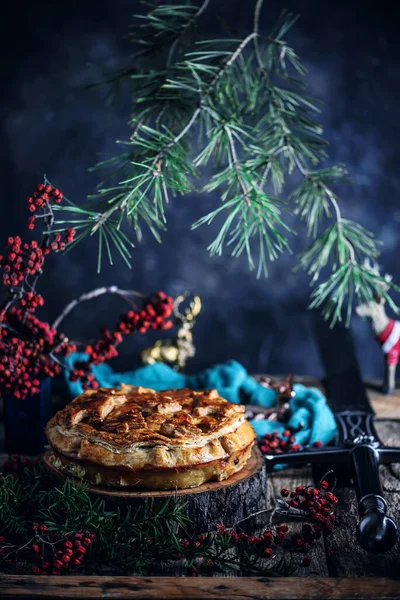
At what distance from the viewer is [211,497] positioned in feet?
4.62

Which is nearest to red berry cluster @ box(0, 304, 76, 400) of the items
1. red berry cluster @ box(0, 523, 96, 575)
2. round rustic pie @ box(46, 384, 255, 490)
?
round rustic pie @ box(46, 384, 255, 490)

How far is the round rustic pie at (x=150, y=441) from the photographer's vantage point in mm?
1383

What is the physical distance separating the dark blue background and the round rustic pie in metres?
1.16

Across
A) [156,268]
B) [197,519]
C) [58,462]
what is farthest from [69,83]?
[197,519]

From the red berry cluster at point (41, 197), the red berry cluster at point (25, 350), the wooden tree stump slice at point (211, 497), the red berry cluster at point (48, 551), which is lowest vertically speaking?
the red berry cluster at point (48, 551)

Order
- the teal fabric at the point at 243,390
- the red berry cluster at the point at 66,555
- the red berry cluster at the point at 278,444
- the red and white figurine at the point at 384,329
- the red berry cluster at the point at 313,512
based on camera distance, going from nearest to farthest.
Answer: the red berry cluster at the point at 66,555 < the red berry cluster at the point at 313,512 < the red berry cluster at the point at 278,444 < the teal fabric at the point at 243,390 < the red and white figurine at the point at 384,329

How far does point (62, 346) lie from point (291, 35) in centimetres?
143

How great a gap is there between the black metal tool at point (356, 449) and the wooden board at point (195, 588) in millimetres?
106

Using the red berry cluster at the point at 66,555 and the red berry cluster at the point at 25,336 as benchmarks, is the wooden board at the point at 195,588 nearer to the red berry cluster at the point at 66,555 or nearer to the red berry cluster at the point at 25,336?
the red berry cluster at the point at 66,555

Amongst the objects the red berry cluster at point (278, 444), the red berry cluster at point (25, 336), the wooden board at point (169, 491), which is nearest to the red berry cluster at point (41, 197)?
the red berry cluster at point (25, 336)

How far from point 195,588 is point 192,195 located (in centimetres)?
164

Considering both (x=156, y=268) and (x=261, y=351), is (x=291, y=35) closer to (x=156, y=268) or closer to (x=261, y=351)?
(x=156, y=268)

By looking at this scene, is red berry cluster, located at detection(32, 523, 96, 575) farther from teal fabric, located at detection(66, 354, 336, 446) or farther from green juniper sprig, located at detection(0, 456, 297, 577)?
teal fabric, located at detection(66, 354, 336, 446)

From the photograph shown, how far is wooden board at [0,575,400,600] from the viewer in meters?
1.18
